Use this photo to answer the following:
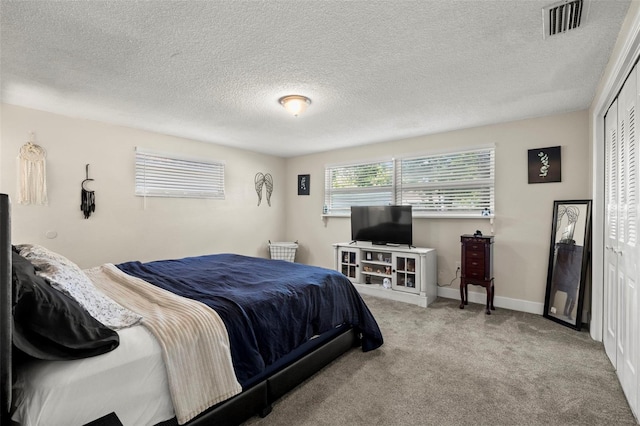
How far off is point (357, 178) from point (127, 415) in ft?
14.8

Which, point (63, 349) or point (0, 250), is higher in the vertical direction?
point (0, 250)

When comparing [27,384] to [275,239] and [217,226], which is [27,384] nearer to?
[217,226]

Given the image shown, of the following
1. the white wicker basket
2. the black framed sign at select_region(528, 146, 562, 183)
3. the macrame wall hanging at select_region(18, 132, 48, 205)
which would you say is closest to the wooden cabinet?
the black framed sign at select_region(528, 146, 562, 183)

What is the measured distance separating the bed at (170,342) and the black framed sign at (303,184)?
3.24 meters

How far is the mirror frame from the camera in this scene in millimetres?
3207

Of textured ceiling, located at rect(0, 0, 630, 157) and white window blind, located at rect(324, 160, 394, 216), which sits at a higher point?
textured ceiling, located at rect(0, 0, 630, 157)

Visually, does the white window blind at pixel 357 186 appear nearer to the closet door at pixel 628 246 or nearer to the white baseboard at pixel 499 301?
the white baseboard at pixel 499 301

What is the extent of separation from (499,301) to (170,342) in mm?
3938

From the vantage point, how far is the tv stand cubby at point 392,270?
4.09 meters

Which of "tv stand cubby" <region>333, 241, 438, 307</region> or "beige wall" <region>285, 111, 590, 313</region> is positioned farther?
"tv stand cubby" <region>333, 241, 438, 307</region>

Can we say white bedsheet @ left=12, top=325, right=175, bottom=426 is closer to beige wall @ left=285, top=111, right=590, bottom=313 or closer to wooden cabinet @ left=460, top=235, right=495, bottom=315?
wooden cabinet @ left=460, top=235, right=495, bottom=315

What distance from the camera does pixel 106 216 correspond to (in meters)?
3.86

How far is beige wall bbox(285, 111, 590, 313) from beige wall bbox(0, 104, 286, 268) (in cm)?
300

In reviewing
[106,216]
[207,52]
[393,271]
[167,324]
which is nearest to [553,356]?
[393,271]
